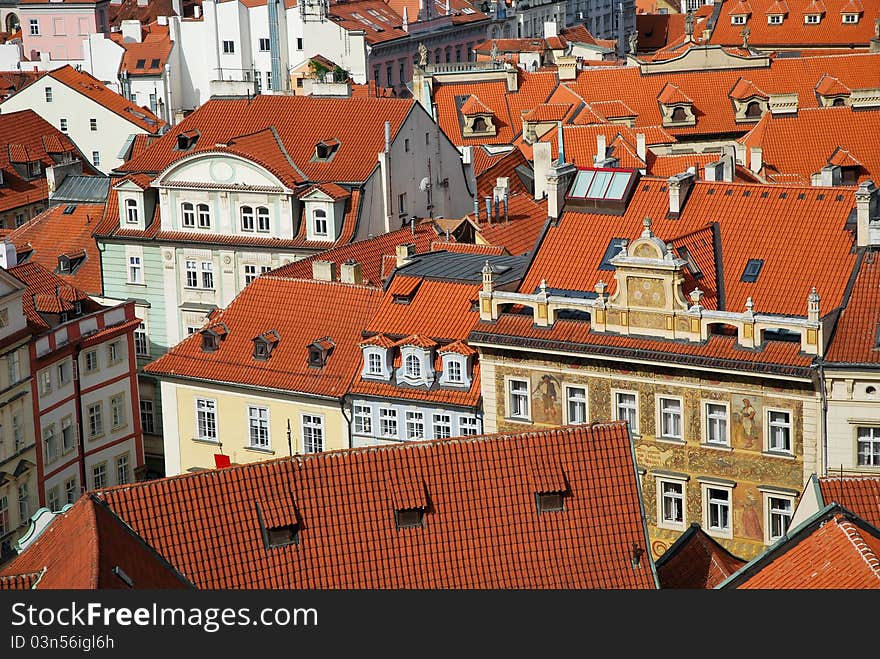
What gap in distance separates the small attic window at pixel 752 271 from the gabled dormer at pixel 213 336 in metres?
19.2

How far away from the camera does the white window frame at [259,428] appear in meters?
69.7

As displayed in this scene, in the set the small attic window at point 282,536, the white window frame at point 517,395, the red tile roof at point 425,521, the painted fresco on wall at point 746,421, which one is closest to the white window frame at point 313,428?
the white window frame at point 517,395

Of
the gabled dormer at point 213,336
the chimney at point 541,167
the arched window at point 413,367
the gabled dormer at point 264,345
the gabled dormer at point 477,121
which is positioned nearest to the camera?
the arched window at point 413,367

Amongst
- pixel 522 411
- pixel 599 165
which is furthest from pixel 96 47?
pixel 522 411

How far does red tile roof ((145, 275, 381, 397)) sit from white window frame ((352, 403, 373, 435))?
2.49 ft

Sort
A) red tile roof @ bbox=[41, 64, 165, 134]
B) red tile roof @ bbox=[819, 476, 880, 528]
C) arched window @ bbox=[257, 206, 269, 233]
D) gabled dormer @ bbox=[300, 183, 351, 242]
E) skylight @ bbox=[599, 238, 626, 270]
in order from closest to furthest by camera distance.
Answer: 1. red tile roof @ bbox=[819, 476, 880, 528]
2. skylight @ bbox=[599, 238, 626, 270]
3. gabled dormer @ bbox=[300, 183, 351, 242]
4. arched window @ bbox=[257, 206, 269, 233]
5. red tile roof @ bbox=[41, 64, 165, 134]

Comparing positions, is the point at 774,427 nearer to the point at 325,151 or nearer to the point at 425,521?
the point at 425,521

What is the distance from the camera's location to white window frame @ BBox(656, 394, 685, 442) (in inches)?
2368

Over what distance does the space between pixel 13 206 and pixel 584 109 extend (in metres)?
31.2

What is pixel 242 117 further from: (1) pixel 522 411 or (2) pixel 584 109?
(1) pixel 522 411

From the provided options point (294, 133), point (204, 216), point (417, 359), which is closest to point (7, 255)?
point (204, 216)

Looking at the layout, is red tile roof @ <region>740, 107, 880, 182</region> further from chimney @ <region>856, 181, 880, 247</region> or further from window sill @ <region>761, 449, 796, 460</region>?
window sill @ <region>761, 449, 796, 460</region>

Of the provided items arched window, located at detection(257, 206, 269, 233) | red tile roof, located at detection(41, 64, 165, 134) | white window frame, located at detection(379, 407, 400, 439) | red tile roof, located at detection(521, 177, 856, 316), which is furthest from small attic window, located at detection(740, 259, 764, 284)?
red tile roof, located at detection(41, 64, 165, 134)

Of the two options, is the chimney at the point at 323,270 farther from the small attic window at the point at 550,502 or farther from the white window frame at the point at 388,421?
the small attic window at the point at 550,502
